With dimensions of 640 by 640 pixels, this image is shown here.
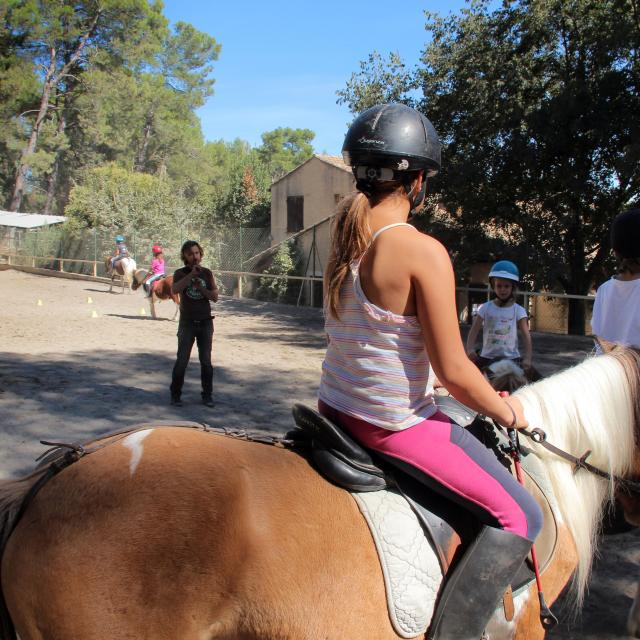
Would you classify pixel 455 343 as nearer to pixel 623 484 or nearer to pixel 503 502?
pixel 503 502

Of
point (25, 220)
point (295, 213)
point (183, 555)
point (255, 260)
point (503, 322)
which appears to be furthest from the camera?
point (25, 220)

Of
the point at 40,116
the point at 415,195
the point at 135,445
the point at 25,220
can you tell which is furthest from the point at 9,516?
the point at 40,116

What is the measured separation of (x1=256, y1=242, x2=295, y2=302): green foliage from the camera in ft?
77.1

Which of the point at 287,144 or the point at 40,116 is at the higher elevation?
the point at 287,144

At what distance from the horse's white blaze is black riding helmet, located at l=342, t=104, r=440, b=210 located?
3.57 ft

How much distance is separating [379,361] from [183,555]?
31.5 inches

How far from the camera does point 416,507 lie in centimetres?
196

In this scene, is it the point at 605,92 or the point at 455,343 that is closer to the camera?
the point at 455,343

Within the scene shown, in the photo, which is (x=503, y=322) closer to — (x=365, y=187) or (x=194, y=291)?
(x=365, y=187)

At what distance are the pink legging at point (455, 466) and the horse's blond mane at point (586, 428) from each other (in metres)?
0.45

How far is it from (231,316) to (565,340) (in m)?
9.36

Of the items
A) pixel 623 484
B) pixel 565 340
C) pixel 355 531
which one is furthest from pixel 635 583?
pixel 565 340

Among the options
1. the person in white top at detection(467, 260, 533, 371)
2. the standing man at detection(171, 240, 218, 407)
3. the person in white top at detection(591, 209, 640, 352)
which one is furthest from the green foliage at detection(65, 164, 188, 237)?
the person in white top at detection(591, 209, 640, 352)

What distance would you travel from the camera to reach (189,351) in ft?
24.7
